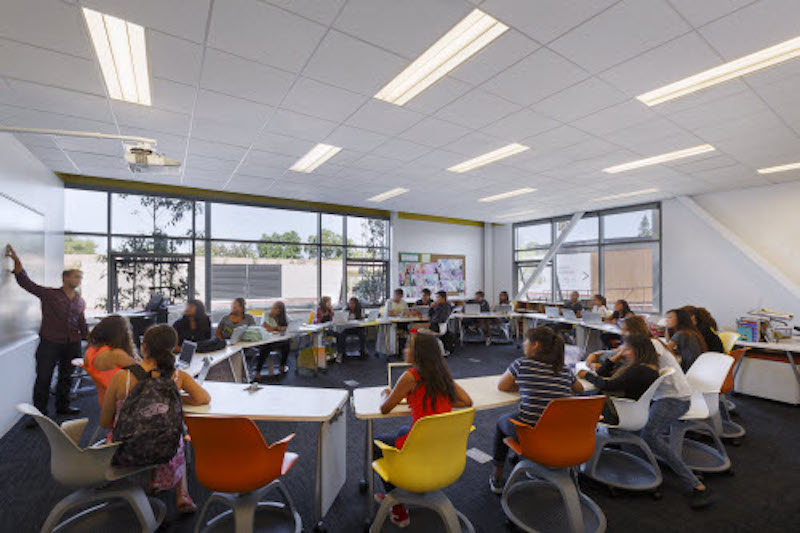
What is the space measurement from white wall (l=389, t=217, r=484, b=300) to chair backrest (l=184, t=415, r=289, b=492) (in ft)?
23.5

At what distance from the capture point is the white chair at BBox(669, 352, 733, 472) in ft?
9.48

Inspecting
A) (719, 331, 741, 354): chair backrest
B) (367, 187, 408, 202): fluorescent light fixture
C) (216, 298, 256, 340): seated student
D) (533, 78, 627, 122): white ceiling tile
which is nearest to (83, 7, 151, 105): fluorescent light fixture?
(216, 298, 256, 340): seated student

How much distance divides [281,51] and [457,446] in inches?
106

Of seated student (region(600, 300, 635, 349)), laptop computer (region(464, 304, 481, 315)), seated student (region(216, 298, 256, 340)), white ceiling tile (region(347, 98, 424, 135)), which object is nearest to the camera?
white ceiling tile (region(347, 98, 424, 135))

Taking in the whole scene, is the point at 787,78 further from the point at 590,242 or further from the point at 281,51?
the point at 590,242

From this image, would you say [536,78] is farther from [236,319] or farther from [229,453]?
[236,319]

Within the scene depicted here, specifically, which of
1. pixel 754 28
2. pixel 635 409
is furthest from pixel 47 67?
pixel 635 409

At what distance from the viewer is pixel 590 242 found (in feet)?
27.8

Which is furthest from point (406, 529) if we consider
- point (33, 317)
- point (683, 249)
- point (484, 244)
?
point (484, 244)

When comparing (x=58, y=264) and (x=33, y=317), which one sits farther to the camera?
(x=58, y=264)

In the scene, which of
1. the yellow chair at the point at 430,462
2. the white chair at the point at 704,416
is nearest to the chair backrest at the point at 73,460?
the yellow chair at the point at 430,462

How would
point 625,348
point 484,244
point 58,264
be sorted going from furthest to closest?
point 484,244 → point 58,264 → point 625,348

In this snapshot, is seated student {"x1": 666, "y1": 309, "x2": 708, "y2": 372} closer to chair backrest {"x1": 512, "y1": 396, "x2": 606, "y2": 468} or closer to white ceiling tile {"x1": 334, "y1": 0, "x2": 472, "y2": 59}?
chair backrest {"x1": 512, "y1": 396, "x2": 606, "y2": 468}

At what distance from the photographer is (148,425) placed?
1.96 metres
